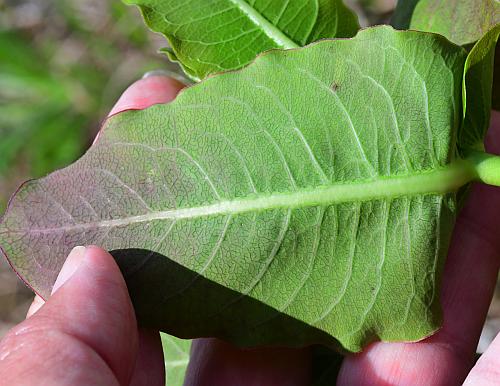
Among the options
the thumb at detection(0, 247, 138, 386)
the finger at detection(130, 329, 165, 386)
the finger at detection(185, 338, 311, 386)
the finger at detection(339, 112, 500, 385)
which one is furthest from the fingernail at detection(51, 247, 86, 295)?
the finger at detection(339, 112, 500, 385)

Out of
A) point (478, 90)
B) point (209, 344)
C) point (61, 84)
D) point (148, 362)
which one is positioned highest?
point (478, 90)

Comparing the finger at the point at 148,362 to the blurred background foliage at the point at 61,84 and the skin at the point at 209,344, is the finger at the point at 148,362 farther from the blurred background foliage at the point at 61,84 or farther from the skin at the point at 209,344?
the blurred background foliage at the point at 61,84

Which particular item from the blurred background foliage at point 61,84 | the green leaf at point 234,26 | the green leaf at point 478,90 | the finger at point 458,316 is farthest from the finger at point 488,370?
the blurred background foliage at point 61,84

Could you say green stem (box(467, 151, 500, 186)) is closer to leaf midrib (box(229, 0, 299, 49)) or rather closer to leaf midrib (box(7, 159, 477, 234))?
leaf midrib (box(7, 159, 477, 234))

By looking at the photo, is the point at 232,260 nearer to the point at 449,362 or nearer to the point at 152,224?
the point at 152,224

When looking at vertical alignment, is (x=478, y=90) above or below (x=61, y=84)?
above

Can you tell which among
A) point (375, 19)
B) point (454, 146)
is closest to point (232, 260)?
point (454, 146)

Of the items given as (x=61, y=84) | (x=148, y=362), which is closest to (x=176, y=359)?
(x=148, y=362)

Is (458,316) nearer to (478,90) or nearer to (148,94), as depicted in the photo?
(478,90)
